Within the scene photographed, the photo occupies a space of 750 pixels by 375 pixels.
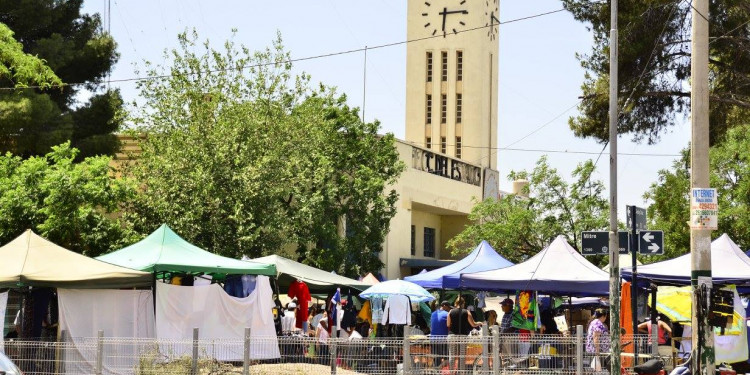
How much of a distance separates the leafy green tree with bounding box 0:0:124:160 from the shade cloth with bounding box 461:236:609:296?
18913mm

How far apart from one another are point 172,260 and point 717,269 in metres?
11.0

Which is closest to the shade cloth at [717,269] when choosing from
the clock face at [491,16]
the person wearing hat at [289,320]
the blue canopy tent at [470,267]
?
the blue canopy tent at [470,267]

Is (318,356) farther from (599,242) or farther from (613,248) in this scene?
(613,248)

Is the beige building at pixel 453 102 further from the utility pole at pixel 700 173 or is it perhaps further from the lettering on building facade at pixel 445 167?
the utility pole at pixel 700 173

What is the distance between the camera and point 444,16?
62.4 m

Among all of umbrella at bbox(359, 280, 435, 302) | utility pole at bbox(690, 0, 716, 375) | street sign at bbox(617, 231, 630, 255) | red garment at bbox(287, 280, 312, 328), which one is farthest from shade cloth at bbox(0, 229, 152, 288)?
utility pole at bbox(690, 0, 716, 375)

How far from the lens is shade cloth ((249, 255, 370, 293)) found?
88.2ft

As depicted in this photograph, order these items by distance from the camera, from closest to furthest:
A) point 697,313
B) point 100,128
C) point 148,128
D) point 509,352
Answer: point 697,313 < point 509,352 < point 148,128 < point 100,128

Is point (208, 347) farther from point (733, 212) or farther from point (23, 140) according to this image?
point (733, 212)

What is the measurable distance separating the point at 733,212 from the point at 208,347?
101 feet

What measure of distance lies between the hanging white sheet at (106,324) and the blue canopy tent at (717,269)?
9.51 m

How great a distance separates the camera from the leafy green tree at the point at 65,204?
29797 millimetres

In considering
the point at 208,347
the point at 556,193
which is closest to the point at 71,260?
the point at 208,347

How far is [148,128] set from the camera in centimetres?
3788
